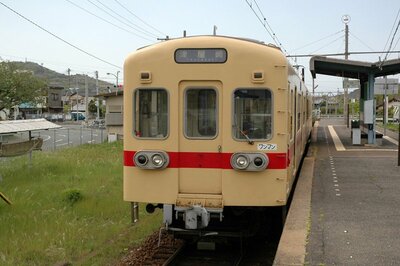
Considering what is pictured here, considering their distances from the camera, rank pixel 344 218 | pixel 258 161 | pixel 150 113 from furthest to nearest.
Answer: pixel 344 218 < pixel 150 113 < pixel 258 161

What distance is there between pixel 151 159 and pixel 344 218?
286cm

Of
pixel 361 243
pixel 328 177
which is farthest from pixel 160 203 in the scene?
pixel 328 177

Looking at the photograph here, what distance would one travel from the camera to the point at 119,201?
1108cm

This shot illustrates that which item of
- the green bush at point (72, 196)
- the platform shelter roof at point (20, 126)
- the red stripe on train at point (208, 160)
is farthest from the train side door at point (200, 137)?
the platform shelter roof at point (20, 126)

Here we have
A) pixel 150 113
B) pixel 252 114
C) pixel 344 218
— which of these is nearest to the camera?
pixel 252 114

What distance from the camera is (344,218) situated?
733 centimetres

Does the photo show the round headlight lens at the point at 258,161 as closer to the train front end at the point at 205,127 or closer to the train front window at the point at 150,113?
the train front end at the point at 205,127

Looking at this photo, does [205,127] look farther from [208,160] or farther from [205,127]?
[208,160]

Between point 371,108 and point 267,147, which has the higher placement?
point 371,108

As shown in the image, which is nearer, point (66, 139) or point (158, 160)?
point (158, 160)

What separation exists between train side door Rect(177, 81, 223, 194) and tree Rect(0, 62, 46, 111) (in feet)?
152

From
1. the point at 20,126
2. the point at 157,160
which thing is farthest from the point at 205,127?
the point at 20,126

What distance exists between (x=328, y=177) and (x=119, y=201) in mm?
4547

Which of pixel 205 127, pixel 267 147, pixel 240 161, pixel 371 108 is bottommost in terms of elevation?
pixel 240 161
